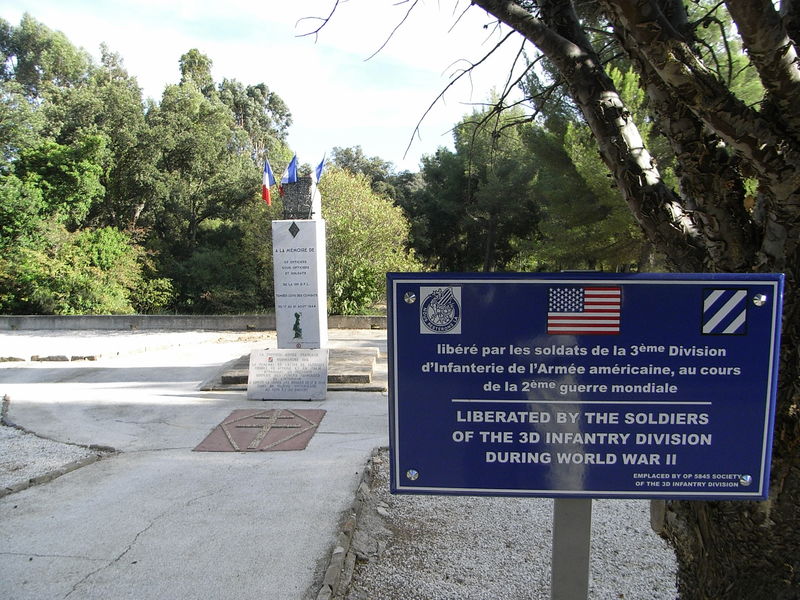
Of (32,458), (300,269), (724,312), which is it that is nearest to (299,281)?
(300,269)

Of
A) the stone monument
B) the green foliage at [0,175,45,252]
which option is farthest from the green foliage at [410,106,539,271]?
the green foliage at [0,175,45,252]

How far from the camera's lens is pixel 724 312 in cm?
185

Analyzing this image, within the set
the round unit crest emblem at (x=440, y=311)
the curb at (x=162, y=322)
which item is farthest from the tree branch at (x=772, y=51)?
the curb at (x=162, y=322)

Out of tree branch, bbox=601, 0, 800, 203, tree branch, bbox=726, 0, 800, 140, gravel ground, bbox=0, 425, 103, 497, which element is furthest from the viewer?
gravel ground, bbox=0, 425, 103, 497

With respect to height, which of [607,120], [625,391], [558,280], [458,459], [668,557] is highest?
[607,120]

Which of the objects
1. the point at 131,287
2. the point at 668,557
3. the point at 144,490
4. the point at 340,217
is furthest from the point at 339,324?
the point at 668,557

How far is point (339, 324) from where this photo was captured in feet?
56.0

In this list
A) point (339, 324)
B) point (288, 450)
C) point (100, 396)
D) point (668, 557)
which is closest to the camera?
point (668, 557)

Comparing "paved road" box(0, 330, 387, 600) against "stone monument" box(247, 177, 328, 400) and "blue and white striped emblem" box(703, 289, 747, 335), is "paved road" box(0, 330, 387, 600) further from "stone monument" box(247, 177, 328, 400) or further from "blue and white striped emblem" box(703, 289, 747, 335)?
"blue and white striped emblem" box(703, 289, 747, 335)

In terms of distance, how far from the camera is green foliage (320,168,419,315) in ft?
58.2

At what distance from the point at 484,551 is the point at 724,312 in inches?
100

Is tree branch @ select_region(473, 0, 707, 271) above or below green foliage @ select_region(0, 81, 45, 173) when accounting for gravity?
below

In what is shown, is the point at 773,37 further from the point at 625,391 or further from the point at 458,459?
the point at 458,459

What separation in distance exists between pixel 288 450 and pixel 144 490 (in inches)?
62.5
